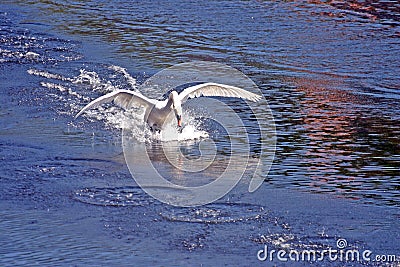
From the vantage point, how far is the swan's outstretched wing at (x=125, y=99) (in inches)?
413

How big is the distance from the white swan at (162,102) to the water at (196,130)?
1.24 ft

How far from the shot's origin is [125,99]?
10773 mm

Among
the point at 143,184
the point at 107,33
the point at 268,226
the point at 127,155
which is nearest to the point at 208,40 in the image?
the point at 107,33

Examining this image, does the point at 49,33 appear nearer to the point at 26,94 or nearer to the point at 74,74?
the point at 74,74

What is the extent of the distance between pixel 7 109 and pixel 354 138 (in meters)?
4.33

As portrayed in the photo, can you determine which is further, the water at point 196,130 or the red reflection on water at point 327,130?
the red reflection on water at point 327,130

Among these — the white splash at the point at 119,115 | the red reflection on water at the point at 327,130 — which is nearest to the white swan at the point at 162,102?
the white splash at the point at 119,115

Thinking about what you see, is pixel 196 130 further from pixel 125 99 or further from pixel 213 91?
pixel 125 99

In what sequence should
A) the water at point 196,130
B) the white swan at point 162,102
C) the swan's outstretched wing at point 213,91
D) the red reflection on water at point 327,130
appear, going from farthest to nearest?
1. the swan's outstretched wing at point 213,91
2. the white swan at point 162,102
3. the red reflection on water at point 327,130
4. the water at point 196,130

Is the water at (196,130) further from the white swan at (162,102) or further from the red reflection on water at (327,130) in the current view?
the white swan at (162,102)

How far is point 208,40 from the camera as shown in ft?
53.0

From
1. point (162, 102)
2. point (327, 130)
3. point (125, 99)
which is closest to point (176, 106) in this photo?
point (162, 102)

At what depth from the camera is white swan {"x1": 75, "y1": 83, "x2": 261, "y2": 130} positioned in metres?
10.4

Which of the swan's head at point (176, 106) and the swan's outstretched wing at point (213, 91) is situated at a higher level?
the swan's outstretched wing at point (213, 91)
